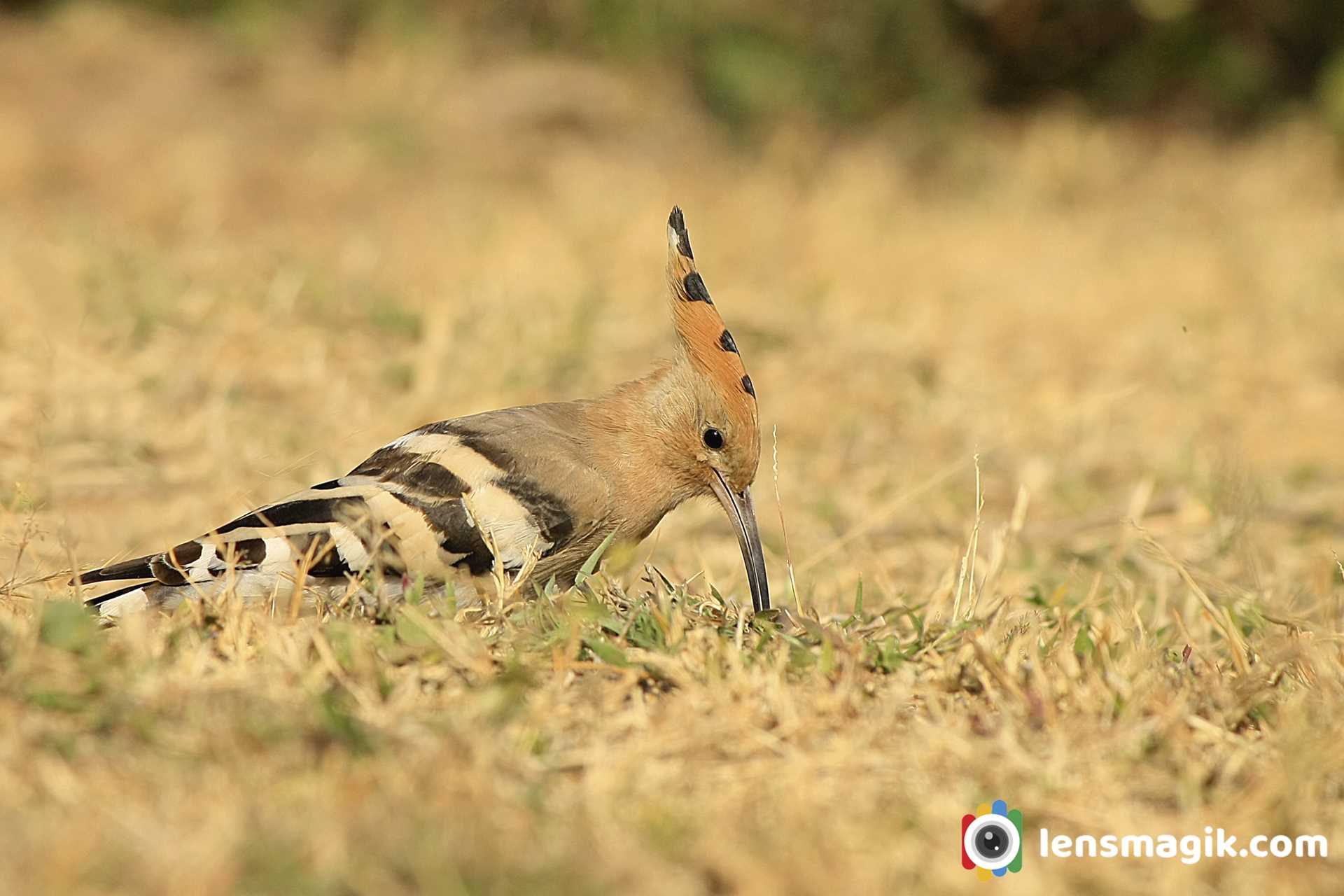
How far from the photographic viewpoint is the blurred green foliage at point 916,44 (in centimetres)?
967

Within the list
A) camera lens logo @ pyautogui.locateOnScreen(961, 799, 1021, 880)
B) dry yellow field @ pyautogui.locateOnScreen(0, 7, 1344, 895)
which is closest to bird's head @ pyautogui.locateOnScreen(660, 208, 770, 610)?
dry yellow field @ pyautogui.locateOnScreen(0, 7, 1344, 895)

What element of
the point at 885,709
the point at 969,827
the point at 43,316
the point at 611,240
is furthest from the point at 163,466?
Answer: the point at 611,240

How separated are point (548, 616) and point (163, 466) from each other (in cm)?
206

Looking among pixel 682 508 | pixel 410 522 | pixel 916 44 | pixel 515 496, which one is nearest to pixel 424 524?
pixel 410 522

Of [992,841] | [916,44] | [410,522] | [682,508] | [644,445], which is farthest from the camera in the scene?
[916,44]

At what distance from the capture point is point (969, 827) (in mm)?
1635

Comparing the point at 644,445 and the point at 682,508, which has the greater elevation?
the point at 644,445

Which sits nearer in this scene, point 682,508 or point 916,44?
point 682,508

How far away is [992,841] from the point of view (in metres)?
1.63

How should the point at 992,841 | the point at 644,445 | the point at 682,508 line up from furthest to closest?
the point at 682,508, the point at 644,445, the point at 992,841

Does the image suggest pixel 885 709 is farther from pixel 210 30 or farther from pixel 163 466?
pixel 210 30

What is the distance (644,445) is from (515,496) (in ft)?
1.15

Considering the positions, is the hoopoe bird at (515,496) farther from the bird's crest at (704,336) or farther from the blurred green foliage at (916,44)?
the blurred green foliage at (916,44)

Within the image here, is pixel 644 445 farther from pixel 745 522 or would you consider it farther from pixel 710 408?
pixel 745 522
